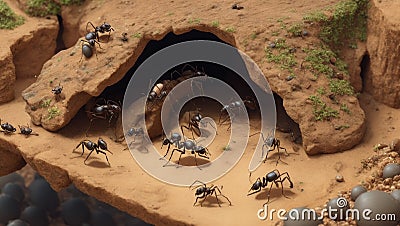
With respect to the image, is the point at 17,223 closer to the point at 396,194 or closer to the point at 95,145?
the point at 95,145

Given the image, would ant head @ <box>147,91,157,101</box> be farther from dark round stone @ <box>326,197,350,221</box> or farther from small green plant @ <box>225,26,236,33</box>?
dark round stone @ <box>326,197,350,221</box>

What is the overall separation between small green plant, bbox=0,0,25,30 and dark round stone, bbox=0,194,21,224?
2971 mm

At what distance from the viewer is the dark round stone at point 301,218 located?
519 centimetres

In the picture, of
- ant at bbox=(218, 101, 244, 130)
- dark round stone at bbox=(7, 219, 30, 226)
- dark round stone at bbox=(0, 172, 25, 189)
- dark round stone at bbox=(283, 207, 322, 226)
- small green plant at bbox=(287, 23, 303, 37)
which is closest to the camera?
dark round stone at bbox=(283, 207, 322, 226)

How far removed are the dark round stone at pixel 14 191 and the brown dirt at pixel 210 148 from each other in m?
2.19

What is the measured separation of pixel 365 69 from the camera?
7.60m

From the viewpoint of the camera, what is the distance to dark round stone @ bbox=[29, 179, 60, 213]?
30.3 ft

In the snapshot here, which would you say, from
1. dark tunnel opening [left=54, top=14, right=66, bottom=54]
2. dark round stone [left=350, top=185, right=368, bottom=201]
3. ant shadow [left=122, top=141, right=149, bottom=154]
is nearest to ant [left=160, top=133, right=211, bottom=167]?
ant shadow [left=122, top=141, right=149, bottom=154]

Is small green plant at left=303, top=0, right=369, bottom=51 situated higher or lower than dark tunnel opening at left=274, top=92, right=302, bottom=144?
higher

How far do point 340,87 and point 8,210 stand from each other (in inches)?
232

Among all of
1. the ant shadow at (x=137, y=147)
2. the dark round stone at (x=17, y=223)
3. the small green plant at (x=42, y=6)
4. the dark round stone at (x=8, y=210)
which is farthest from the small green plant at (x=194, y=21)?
the dark round stone at (x=8, y=210)

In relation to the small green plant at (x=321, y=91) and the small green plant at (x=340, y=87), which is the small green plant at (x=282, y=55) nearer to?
the small green plant at (x=321, y=91)

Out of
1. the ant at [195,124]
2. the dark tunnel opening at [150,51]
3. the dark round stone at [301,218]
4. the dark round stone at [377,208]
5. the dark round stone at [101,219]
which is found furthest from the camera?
the dark round stone at [101,219]

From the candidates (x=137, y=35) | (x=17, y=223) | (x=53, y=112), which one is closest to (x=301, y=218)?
(x=137, y=35)
